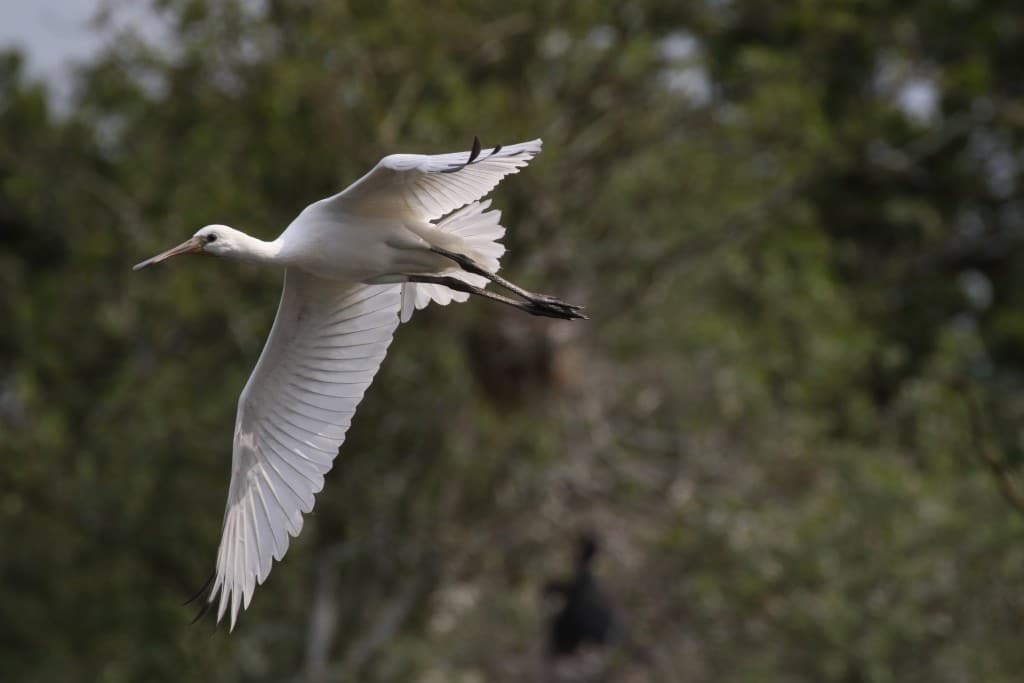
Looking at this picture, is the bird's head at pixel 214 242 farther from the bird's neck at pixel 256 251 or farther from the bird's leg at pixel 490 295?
the bird's leg at pixel 490 295

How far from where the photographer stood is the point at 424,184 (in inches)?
309

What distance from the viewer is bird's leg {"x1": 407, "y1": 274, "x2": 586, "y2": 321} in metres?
8.15

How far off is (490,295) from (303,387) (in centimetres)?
94

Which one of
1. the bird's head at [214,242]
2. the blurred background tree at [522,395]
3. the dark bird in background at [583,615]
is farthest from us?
the blurred background tree at [522,395]

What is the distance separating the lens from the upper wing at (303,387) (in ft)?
27.1

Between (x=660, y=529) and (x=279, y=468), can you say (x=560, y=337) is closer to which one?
(x=660, y=529)

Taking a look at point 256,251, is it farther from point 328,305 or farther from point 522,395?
point 522,395

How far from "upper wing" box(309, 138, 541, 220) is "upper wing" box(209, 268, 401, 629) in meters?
0.56

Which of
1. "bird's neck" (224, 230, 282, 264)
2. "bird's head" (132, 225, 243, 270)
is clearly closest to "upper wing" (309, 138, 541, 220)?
"bird's neck" (224, 230, 282, 264)

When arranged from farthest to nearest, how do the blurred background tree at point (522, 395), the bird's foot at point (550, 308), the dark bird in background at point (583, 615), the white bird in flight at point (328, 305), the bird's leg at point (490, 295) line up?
1. the blurred background tree at point (522, 395)
2. the dark bird in background at point (583, 615)
3. the bird's foot at point (550, 308)
4. the bird's leg at point (490, 295)
5. the white bird in flight at point (328, 305)

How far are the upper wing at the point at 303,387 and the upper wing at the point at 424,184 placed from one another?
56cm

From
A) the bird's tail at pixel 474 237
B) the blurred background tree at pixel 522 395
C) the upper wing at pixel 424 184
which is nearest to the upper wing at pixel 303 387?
the bird's tail at pixel 474 237

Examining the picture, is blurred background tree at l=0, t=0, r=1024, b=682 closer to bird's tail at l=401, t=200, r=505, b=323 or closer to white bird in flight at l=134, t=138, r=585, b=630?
white bird in flight at l=134, t=138, r=585, b=630

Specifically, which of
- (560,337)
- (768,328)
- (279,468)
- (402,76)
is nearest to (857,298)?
(768,328)
